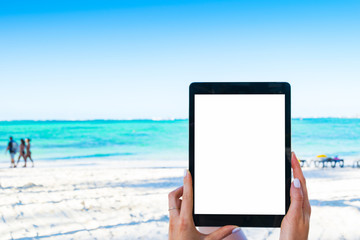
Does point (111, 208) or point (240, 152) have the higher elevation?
point (240, 152)

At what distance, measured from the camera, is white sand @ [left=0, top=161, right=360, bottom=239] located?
4.42 m

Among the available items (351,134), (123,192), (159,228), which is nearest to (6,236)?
(159,228)

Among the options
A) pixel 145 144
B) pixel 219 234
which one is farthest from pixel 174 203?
pixel 145 144

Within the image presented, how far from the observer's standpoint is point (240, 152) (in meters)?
1.38

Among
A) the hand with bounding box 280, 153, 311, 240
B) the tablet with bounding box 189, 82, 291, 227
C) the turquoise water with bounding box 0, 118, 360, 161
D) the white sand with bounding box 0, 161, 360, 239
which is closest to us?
the hand with bounding box 280, 153, 311, 240

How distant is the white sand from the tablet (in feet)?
10.2

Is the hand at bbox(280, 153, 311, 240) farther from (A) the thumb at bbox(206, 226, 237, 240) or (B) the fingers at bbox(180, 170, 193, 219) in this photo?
(B) the fingers at bbox(180, 170, 193, 219)

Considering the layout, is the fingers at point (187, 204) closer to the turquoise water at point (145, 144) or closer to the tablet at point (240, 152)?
the tablet at point (240, 152)

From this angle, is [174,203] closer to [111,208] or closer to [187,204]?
[187,204]

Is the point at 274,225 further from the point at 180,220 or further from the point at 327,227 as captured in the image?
the point at 327,227

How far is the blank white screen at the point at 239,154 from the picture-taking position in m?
1.33

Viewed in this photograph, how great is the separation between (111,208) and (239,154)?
4.73m

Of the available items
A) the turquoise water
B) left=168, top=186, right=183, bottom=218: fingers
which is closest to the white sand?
left=168, top=186, right=183, bottom=218: fingers

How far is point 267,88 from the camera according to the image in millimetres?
1350
